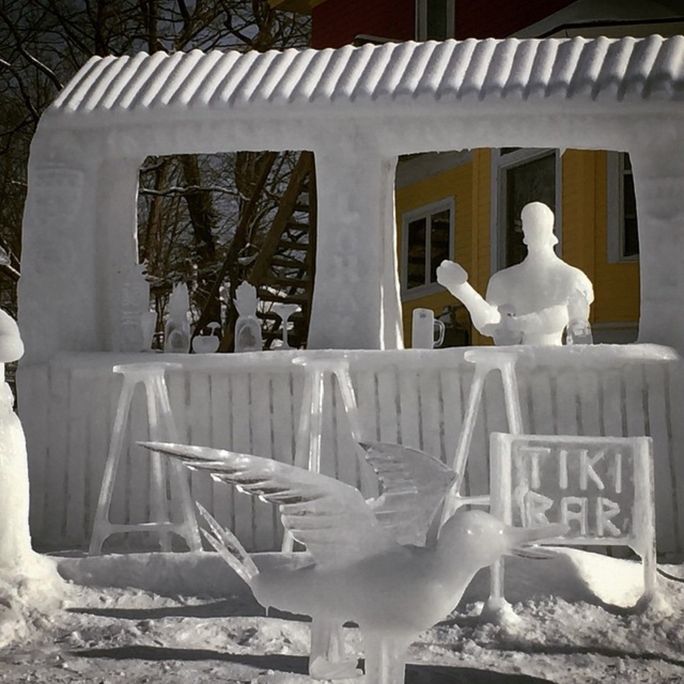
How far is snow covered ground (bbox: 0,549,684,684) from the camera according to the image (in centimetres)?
409

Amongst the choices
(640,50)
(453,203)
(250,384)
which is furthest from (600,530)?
(453,203)

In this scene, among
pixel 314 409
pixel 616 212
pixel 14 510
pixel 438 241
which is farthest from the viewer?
pixel 438 241

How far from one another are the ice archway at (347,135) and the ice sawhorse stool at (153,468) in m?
0.68

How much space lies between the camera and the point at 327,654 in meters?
3.12

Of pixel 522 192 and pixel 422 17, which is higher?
pixel 422 17

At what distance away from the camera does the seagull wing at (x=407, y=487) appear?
10.2 feet

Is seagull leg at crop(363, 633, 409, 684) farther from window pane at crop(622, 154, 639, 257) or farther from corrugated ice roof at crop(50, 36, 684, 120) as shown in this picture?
window pane at crop(622, 154, 639, 257)

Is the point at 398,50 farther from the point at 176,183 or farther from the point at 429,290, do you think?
the point at 176,183

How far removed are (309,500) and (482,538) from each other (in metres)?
0.46

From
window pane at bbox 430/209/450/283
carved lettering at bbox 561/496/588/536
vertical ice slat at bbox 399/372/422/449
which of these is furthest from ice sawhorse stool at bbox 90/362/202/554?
window pane at bbox 430/209/450/283

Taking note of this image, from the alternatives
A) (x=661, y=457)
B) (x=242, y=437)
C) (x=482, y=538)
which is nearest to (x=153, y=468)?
(x=242, y=437)

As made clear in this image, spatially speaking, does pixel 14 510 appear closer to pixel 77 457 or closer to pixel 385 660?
pixel 77 457

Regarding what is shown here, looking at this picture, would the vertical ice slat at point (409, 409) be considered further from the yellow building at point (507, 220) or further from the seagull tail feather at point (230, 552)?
the yellow building at point (507, 220)

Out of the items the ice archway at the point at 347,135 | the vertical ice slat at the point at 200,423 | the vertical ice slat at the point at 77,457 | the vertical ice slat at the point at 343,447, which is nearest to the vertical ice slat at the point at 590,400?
the ice archway at the point at 347,135
